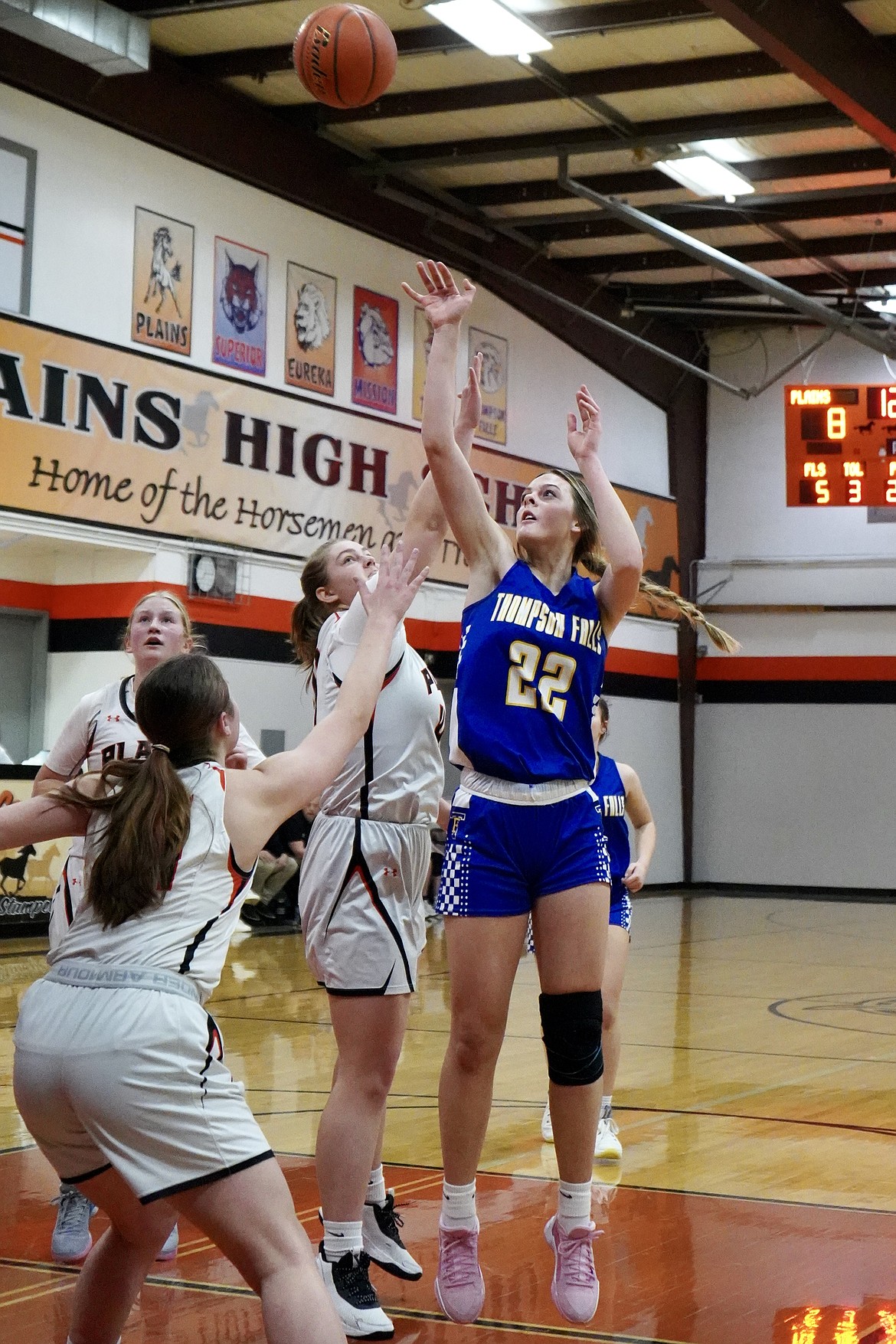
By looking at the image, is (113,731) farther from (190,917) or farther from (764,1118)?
(764,1118)

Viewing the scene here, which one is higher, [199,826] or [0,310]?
[0,310]

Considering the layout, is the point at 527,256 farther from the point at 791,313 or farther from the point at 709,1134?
the point at 709,1134

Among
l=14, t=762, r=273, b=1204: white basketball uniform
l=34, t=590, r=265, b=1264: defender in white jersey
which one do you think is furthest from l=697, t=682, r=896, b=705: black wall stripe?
l=14, t=762, r=273, b=1204: white basketball uniform

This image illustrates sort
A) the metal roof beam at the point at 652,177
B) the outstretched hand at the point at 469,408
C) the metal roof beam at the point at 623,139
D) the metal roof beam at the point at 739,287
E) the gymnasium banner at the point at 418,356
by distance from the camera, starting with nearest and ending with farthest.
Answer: the outstretched hand at the point at 469,408
the metal roof beam at the point at 623,139
the metal roof beam at the point at 652,177
the gymnasium banner at the point at 418,356
the metal roof beam at the point at 739,287

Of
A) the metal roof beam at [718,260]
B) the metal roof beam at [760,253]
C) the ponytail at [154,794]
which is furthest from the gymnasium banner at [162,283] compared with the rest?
the ponytail at [154,794]

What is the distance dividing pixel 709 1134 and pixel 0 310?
8364mm

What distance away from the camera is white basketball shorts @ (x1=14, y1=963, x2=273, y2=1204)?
2449mm

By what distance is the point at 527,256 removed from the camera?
17641 mm

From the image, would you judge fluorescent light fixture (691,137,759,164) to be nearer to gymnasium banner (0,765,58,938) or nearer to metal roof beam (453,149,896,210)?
metal roof beam (453,149,896,210)

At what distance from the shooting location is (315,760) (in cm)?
277

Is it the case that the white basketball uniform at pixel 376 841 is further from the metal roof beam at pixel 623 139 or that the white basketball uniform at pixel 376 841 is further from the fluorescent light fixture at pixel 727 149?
the fluorescent light fixture at pixel 727 149

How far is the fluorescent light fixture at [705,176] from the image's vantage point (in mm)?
14094

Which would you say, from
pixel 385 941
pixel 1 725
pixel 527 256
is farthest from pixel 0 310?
pixel 385 941

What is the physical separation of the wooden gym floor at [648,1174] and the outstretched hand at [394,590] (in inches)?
64.1
